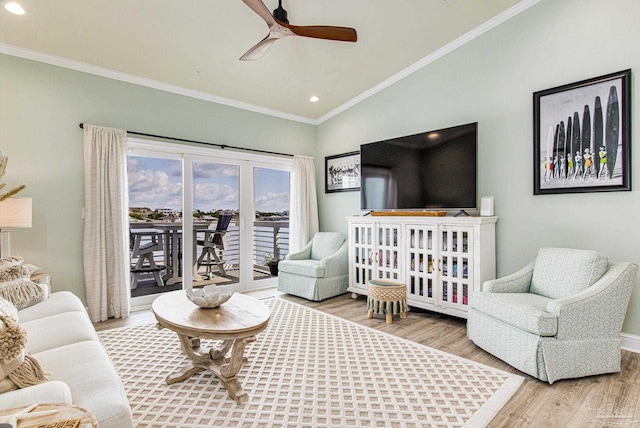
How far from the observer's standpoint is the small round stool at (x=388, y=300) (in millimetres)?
3498

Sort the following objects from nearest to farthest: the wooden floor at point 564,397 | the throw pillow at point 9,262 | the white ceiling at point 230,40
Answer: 1. the wooden floor at point 564,397
2. the throw pillow at point 9,262
3. the white ceiling at point 230,40

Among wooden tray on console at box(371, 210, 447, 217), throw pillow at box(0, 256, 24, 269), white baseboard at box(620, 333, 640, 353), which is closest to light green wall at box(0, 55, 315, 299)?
throw pillow at box(0, 256, 24, 269)

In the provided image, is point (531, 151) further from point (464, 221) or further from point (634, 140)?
point (464, 221)

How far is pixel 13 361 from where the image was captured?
4.14ft

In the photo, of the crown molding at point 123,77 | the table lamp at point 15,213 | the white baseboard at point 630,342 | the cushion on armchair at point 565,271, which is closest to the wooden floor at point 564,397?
the white baseboard at point 630,342

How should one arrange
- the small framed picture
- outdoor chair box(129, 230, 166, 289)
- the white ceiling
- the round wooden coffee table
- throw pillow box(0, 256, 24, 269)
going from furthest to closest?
the small framed picture
outdoor chair box(129, 230, 166, 289)
the white ceiling
throw pillow box(0, 256, 24, 269)
the round wooden coffee table

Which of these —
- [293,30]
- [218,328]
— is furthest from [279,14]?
[218,328]

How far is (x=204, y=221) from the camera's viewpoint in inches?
175

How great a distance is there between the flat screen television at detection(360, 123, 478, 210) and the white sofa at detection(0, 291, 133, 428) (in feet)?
10.7

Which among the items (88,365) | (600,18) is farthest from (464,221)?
(88,365)

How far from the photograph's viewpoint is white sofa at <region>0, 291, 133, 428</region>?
1.18 m

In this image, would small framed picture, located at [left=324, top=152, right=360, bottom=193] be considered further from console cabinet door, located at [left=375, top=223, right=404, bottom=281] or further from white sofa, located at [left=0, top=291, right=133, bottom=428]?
white sofa, located at [left=0, top=291, right=133, bottom=428]

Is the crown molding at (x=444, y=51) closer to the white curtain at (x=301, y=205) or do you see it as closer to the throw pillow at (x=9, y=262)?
the white curtain at (x=301, y=205)

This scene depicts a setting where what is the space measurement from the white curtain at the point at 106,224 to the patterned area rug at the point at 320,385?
2.03ft
